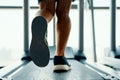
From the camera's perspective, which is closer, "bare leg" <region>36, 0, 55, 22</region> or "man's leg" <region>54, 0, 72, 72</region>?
"bare leg" <region>36, 0, 55, 22</region>

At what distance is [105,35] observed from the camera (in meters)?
3.69

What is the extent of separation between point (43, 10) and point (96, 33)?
2.25 metres

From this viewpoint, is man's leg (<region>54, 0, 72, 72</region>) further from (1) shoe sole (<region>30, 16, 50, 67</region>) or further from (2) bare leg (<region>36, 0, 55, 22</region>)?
(1) shoe sole (<region>30, 16, 50, 67</region>)

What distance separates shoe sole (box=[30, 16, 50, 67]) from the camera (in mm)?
1314

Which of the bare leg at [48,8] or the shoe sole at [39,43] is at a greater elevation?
the bare leg at [48,8]

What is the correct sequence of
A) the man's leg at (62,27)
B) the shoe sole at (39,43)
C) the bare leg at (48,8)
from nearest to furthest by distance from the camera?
the shoe sole at (39,43)
the bare leg at (48,8)
the man's leg at (62,27)

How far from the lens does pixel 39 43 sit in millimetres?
1313

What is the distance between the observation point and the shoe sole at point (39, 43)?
51.8 inches

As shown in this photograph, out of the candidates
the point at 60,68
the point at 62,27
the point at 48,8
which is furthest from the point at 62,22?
the point at 60,68

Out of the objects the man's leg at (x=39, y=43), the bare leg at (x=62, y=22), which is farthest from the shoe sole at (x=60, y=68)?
the man's leg at (x=39, y=43)

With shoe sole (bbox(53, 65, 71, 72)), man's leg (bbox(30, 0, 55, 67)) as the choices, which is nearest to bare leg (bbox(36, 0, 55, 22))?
man's leg (bbox(30, 0, 55, 67))

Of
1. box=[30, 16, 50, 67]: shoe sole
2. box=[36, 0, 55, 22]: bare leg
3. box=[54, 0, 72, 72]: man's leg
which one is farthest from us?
box=[54, 0, 72, 72]: man's leg

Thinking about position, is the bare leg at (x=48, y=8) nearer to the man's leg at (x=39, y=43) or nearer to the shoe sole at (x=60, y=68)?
the man's leg at (x=39, y=43)

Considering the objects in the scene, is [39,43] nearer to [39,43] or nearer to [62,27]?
[39,43]
